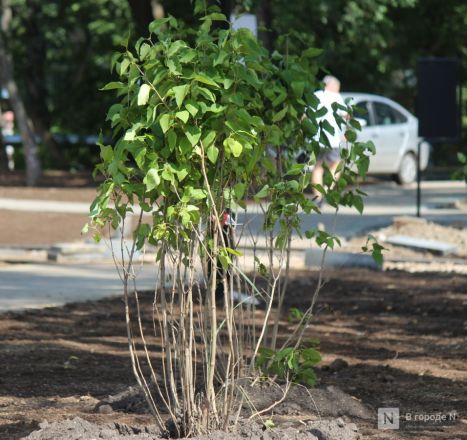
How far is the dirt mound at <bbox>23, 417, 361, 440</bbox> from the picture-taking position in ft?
15.6

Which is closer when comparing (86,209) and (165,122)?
(165,122)

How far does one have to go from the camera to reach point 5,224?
16.2 metres

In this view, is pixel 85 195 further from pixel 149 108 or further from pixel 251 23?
pixel 149 108

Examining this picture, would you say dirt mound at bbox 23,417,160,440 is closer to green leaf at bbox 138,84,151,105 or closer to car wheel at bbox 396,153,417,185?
green leaf at bbox 138,84,151,105

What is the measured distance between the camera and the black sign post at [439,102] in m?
17.4

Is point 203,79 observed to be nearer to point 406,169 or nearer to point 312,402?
point 312,402

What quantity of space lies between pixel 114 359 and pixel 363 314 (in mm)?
2475

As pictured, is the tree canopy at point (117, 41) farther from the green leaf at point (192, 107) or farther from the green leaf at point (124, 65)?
the green leaf at point (192, 107)

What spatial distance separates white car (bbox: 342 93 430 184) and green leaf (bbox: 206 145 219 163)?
1914cm

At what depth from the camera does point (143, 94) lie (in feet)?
14.9

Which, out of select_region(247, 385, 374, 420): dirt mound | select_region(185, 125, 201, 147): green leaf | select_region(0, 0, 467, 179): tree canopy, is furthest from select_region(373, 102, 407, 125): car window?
select_region(185, 125, 201, 147): green leaf

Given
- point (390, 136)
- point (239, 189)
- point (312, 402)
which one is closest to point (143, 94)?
point (239, 189)

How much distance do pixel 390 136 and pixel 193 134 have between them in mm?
19899

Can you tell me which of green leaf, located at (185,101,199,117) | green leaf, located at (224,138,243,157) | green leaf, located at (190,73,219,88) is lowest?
green leaf, located at (224,138,243,157)
